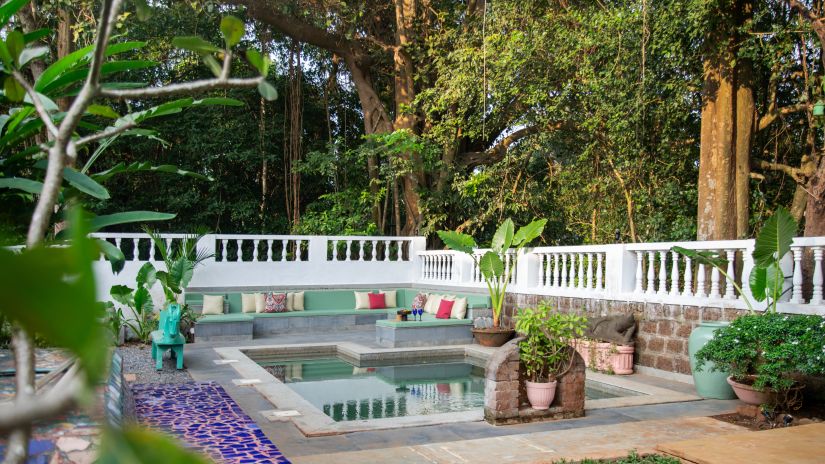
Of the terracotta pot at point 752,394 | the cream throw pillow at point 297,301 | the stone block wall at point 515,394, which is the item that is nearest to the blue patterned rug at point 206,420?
the stone block wall at point 515,394

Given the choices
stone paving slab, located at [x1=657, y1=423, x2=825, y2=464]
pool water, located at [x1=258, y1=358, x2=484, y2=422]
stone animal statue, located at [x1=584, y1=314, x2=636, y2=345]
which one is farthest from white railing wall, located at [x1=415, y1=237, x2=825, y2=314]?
stone paving slab, located at [x1=657, y1=423, x2=825, y2=464]

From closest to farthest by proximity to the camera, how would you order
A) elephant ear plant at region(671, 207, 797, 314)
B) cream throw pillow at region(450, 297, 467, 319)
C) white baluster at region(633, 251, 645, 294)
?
elephant ear plant at region(671, 207, 797, 314) → white baluster at region(633, 251, 645, 294) → cream throw pillow at region(450, 297, 467, 319)

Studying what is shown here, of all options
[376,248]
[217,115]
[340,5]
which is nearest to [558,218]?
[376,248]

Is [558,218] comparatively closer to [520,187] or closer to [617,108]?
[520,187]

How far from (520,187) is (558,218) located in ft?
5.51

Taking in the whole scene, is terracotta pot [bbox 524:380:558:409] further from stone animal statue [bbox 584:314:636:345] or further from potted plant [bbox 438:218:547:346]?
potted plant [bbox 438:218:547:346]

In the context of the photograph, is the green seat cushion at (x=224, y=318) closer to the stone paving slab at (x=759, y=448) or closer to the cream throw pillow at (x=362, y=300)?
the cream throw pillow at (x=362, y=300)

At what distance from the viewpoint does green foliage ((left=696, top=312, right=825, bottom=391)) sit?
5.20m

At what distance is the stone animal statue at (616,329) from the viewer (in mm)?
7984

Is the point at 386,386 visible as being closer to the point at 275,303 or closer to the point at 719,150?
the point at 275,303

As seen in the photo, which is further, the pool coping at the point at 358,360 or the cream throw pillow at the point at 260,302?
the cream throw pillow at the point at 260,302

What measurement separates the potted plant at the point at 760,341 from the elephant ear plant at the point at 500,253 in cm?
383

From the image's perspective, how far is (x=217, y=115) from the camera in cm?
1652

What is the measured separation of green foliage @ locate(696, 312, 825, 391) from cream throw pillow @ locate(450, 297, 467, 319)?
5107 millimetres
